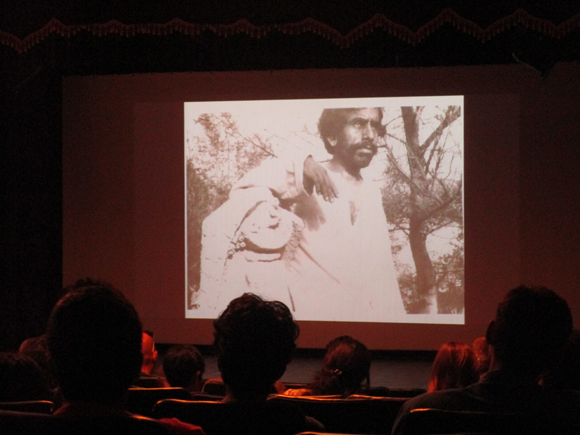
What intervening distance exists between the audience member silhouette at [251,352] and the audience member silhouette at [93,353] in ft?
1.57

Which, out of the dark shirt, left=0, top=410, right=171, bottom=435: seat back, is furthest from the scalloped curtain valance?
left=0, top=410, right=171, bottom=435: seat back

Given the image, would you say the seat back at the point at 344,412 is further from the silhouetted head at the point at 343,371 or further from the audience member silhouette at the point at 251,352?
the silhouetted head at the point at 343,371

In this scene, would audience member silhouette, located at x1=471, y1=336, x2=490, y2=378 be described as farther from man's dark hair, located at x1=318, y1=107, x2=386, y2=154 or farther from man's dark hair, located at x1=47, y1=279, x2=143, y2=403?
man's dark hair, located at x1=318, y1=107, x2=386, y2=154

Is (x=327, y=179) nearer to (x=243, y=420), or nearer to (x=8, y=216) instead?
(x=8, y=216)

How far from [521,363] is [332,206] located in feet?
14.5

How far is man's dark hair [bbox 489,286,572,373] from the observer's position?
167 centimetres

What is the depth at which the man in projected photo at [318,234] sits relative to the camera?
6.01 meters

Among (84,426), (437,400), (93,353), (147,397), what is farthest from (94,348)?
(147,397)

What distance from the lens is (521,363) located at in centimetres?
167

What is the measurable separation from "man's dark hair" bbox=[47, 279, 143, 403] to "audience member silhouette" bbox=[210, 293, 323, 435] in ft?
1.58

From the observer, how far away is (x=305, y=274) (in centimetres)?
614

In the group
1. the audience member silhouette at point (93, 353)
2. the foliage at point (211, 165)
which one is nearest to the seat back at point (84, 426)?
the audience member silhouette at point (93, 353)

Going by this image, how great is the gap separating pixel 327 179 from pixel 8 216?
3.29 metres

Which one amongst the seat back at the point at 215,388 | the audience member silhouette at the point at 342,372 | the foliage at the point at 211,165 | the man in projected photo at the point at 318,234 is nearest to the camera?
the audience member silhouette at the point at 342,372
